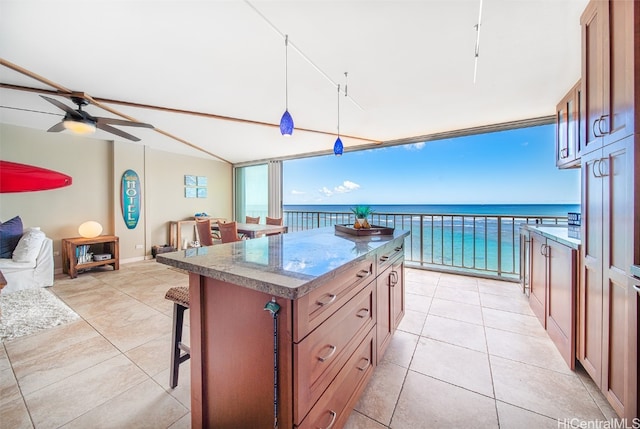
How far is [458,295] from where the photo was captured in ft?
9.93

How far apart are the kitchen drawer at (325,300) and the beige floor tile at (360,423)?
27.7 inches

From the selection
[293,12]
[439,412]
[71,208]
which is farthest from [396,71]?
[71,208]

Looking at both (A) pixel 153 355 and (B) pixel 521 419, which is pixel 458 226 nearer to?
(B) pixel 521 419

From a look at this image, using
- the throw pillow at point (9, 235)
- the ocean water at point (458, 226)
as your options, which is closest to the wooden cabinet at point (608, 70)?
the ocean water at point (458, 226)

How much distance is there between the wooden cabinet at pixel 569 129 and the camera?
2.13m

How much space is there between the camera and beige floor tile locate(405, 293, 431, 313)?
8.82 ft

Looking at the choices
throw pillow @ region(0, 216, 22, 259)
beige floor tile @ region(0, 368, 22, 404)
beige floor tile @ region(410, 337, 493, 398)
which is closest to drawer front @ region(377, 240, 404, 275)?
beige floor tile @ region(410, 337, 493, 398)

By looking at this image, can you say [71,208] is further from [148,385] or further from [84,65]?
[148,385]

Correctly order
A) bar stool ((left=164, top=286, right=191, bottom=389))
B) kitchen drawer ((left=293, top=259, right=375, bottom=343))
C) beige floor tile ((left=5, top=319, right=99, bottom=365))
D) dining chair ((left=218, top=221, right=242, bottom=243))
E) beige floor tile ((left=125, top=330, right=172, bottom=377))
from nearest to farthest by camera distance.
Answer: kitchen drawer ((left=293, top=259, right=375, bottom=343))
bar stool ((left=164, top=286, right=191, bottom=389))
beige floor tile ((left=125, top=330, right=172, bottom=377))
beige floor tile ((left=5, top=319, right=99, bottom=365))
dining chair ((left=218, top=221, right=242, bottom=243))

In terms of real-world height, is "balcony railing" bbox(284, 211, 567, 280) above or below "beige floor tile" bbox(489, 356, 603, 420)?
above

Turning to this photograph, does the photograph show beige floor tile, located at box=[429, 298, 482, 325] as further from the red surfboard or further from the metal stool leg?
the red surfboard

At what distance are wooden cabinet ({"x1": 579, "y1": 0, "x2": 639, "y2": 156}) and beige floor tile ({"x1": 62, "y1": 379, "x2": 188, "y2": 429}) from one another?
2.76m

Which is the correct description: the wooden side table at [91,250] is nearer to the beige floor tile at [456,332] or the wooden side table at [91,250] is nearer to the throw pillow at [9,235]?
the throw pillow at [9,235]

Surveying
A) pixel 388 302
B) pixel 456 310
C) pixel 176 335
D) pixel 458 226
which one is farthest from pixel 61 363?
pixel 458 226
